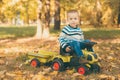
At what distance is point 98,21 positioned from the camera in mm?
41156

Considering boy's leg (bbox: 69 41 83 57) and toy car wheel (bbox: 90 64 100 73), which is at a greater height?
boy's leg (bbox: 69 41 83 57)

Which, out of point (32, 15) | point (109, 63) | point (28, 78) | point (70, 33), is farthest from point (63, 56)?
point (32, 15)

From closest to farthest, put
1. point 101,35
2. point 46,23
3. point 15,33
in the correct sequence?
point 46,23 < point 101,35 < point 15,33

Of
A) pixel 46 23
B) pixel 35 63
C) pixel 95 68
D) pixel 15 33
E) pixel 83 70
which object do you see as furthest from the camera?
pixel 15 33

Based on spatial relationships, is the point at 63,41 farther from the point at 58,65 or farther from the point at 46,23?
the point at 46,23

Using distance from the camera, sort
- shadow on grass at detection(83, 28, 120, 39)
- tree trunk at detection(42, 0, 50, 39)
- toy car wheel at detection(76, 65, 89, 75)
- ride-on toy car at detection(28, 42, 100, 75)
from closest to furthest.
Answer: toy car wheel at detection(76, 65, 89, 75)
ride-on toy car at detection(28, 42, 100, 75)
tree trunk at detection(42, 0, 50, 39)
shadow on grass at detection(83, 28, 120, 39)

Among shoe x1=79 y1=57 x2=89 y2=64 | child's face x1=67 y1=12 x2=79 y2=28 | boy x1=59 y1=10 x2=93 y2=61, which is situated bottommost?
shoe x1=79 y1=57 x2=89 y2=64

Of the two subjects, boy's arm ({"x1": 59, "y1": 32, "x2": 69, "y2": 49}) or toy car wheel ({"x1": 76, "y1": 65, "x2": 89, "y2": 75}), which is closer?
toy car wheel ({"x1": 76, "y1": 65, "x2": 89, "y2": 75})

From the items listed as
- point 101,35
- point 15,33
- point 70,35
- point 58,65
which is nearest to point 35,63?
point 58,65

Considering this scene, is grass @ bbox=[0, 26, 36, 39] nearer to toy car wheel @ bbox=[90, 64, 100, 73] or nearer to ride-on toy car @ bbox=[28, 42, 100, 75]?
ride-on toy car @ bbox=[28, 42, 100, 75]

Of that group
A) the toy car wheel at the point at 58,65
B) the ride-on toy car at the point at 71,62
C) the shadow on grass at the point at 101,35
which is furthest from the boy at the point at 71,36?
the shadow on grass at the point at 101,35

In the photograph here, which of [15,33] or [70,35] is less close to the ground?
[70,35]

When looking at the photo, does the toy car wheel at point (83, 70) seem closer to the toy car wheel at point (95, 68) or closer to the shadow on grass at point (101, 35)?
the toy car wheel at point (95, 68)

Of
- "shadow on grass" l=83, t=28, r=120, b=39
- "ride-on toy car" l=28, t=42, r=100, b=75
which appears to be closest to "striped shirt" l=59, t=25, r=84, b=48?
"ride-on toy car" l=28, t=42, r=100, b=75
